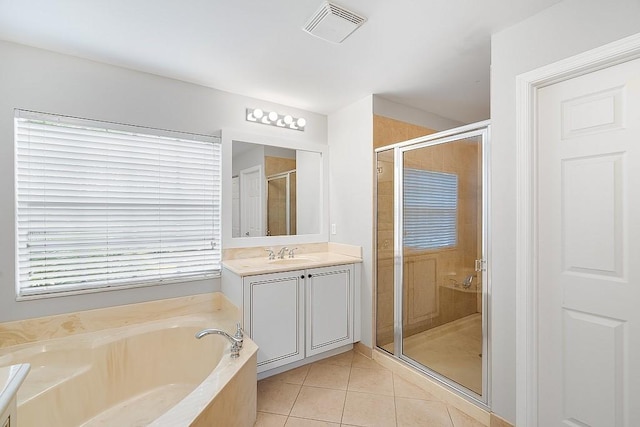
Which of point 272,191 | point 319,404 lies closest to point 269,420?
point 319,404

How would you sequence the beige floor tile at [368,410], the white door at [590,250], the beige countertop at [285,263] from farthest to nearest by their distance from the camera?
the beige countertop at [285,263]
the beige floor tile at [368,410]
the white door at [590,250]

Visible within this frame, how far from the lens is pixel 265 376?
2.38 meters

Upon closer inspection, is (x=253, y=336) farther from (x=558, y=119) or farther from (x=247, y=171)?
(x=558, y=119)

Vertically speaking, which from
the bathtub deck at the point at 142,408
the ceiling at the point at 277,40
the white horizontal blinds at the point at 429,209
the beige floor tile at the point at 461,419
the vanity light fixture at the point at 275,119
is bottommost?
the beige floor tile at the point at 461,419

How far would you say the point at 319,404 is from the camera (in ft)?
6.73

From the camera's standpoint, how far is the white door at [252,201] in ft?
8.89

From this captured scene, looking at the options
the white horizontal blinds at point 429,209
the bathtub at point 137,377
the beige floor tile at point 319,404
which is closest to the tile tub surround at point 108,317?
the bathtub at point 137,377

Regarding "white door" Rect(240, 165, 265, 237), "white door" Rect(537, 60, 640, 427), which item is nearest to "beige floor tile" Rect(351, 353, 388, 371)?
"white door" Rect(537, 60, 640, 427)

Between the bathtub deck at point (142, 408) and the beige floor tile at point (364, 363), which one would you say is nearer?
the bathtub deck at point (142, 408)

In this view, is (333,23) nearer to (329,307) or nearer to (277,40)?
(277,40)

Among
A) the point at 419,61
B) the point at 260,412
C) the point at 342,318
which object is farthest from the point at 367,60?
the point at 260,412

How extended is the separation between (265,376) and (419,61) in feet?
8.84

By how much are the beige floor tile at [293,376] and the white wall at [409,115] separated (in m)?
2.37

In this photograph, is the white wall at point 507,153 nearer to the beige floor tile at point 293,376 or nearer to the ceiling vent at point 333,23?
the ceiling vent at point 333,23
